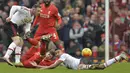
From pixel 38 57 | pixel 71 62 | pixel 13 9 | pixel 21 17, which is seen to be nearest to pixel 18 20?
pixel 21 17

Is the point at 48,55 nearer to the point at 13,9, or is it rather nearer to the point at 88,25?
the point at 13,9

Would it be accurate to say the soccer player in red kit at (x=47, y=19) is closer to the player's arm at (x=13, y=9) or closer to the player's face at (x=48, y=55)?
the player's arm at (x=13, y=9)

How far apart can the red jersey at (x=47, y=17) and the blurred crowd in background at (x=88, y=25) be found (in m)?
3.38

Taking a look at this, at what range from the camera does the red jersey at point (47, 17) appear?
16.8m

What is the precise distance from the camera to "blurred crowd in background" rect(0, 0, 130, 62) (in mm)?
20359

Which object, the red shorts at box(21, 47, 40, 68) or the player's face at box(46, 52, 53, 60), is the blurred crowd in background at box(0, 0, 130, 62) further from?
the player's face at box(46, 52, 53, 60)

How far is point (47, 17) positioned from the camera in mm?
16891

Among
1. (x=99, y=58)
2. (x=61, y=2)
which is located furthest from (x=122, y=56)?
(x=61, y=2)

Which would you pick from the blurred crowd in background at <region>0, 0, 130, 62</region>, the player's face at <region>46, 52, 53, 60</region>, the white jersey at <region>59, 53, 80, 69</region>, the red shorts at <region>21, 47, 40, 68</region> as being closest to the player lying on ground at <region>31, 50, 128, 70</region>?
the white jersey at <region>59, 53, 80, 69</region>

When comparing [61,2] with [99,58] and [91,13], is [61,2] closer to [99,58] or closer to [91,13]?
[91,13]

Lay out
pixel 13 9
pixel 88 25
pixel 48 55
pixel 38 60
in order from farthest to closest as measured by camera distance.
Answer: pixel 88 25 → pixel 13 9 → pixel 38 60 → pixel 48 55

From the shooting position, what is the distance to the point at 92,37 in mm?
20656

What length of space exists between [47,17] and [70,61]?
2.49 metres

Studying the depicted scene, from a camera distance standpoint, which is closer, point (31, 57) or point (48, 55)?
point (48, 55)
